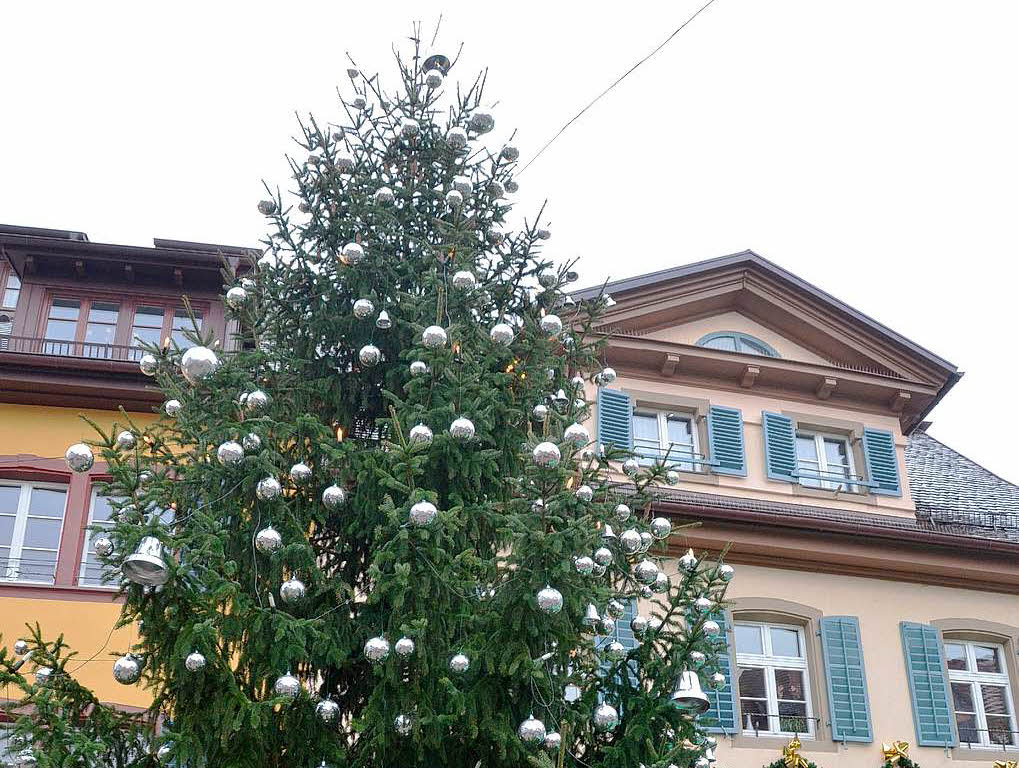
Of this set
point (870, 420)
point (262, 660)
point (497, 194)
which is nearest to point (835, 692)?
point (870, 420)

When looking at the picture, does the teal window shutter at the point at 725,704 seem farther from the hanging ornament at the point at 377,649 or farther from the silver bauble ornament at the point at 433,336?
the hanging ornament at the point at 377,649

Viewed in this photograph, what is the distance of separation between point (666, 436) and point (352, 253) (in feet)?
25.1

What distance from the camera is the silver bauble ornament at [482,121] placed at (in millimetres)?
9852

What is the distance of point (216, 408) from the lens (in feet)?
27.4

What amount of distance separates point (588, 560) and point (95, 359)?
27.4 feet

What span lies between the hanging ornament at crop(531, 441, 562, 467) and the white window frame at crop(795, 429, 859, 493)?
9.29 m

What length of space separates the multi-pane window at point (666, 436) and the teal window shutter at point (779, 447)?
3.17 feet

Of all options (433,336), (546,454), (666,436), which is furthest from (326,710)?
(666,436)

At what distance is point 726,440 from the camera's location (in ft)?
51.2

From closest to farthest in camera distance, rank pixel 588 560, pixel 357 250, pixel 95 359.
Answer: pixel 588 560 < pixel 357 250 < pixel 95 359

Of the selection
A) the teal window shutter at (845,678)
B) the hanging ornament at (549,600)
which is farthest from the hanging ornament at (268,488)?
the teal window shutter at (845,678)

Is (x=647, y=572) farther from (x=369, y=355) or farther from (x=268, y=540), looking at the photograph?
(x=268, y=540)

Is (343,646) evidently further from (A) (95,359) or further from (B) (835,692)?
(B) (835,692)

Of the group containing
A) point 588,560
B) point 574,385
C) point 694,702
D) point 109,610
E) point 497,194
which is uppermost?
point 497,194
